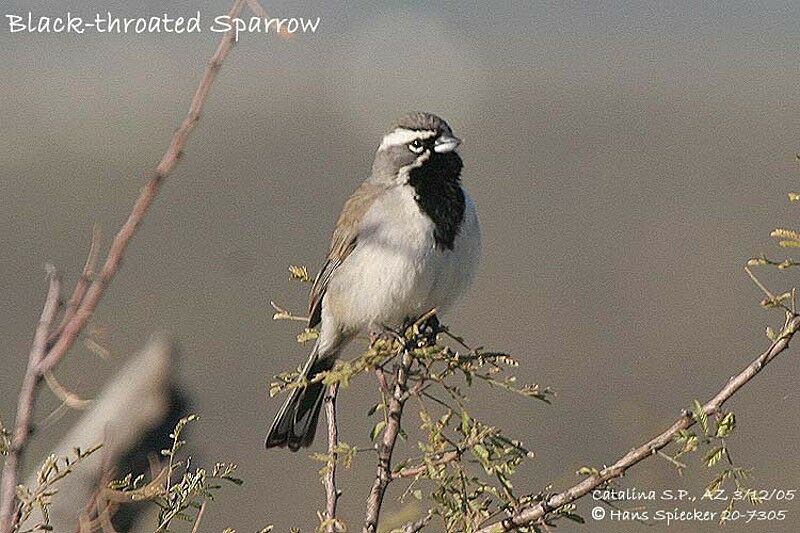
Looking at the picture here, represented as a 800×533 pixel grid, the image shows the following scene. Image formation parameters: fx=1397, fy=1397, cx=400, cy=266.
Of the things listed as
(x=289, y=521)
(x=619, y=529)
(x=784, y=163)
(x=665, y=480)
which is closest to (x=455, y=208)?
(x=665, y=480)

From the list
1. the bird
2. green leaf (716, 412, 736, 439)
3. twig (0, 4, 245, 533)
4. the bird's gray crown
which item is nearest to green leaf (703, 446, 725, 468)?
green leaf (716, 412, 736, 439)

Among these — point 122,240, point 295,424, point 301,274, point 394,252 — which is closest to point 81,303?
point 122,240

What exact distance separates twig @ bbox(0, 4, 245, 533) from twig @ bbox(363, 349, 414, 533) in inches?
32.4

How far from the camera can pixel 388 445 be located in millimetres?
2516

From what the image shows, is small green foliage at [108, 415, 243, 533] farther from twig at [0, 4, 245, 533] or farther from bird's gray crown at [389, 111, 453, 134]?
bird's gray crown at [389, 111, 453, 134]

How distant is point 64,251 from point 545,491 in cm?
1356

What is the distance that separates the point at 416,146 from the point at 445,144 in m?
0.10

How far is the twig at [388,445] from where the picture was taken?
7.22 ft

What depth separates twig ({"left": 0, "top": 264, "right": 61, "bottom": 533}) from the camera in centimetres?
130

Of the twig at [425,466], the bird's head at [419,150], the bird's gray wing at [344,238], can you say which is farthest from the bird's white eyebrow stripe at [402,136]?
the twig at [425,466]

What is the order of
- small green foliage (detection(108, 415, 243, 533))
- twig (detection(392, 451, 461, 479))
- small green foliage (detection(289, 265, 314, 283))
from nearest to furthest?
small green foliage (detection(108, 415, 243, 533)), twig (detection(392, 451, 461, 479)), small green foliage (detection(289, 265, 314, 283))

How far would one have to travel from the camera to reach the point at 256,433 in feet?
35.1

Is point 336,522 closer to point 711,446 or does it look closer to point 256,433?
point 711,446

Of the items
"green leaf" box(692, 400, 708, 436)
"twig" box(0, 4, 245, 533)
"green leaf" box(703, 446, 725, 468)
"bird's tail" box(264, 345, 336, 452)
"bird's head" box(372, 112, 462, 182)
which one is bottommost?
"bird's tail" box(264, 345, 336, 452)
